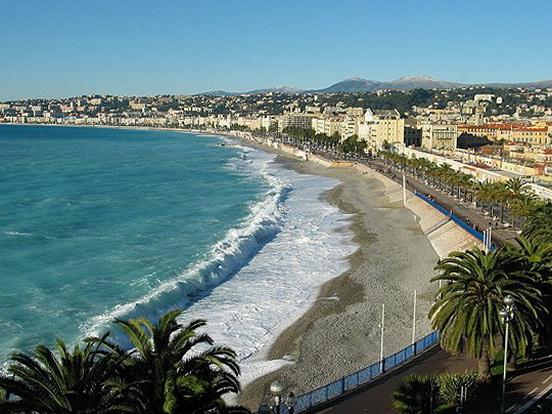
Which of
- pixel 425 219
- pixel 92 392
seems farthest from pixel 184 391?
pixel 425 219

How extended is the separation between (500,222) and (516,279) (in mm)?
29527

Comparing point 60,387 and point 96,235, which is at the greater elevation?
point 60,387

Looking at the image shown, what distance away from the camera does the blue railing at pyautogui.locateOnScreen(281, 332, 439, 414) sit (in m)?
17.9

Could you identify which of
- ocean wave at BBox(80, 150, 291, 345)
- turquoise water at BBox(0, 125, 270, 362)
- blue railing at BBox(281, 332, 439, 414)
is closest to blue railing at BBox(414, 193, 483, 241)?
ocean wave at BBox(80, 150, 291, 345)

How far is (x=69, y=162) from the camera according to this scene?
12106 centimetres

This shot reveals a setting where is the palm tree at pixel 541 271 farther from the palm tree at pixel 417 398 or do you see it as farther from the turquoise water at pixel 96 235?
the turquoise water at pixel 96 235

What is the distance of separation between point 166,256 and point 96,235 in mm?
10219

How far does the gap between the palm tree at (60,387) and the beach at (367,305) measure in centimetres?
1030

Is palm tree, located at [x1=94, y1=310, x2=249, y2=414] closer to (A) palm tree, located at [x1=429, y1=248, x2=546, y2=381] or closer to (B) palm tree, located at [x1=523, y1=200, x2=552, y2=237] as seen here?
(A) palm tree, located at [x1=429, y1=248, x2=546, y2=381]

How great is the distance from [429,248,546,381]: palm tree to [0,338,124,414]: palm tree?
10.6 m

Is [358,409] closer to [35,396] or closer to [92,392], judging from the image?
[92,392]

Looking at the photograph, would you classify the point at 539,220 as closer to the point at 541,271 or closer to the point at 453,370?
the point at 541,271

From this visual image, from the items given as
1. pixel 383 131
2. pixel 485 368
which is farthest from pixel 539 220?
pixel 383 131

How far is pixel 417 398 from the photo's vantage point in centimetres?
1667
